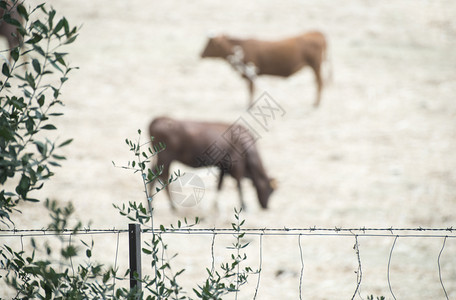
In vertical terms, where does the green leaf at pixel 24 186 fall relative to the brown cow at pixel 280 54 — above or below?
above

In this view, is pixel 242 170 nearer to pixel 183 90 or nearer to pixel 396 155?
pixel 396 155

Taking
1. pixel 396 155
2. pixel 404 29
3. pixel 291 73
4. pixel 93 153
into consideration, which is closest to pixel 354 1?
pixel 404 29

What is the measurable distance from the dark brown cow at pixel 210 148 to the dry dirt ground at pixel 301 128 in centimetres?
49

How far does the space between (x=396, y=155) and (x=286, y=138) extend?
215 centimetres

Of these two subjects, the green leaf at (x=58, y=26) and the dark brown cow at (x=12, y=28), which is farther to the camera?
the dark brown cow at (x=12, y=28)

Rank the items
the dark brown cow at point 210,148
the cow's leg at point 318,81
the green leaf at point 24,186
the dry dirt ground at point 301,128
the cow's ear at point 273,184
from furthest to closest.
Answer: the cow's leg at point 318,81 < the cow's ear at point 273,184 < the dark brown cow at point 210,148 < the dry dirt ground at point 301,128 < the green leaf at point 24,186

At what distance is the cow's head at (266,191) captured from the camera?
33.2 ft

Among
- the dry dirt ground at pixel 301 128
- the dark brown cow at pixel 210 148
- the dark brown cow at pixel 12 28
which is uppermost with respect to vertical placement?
the dark brown cow at pixel 12 28

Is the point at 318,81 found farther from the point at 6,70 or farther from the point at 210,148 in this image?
the point at 6,70

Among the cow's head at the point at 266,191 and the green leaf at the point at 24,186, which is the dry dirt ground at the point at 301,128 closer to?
the cow's head at the point at 266,191

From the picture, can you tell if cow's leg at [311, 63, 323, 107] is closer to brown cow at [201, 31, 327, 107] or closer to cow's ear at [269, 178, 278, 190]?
brown cow at [201, 31, 327, 107]

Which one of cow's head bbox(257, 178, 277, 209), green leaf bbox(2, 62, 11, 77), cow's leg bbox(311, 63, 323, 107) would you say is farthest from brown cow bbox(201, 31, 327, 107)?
green leaf bbox(2, 62, 11, 77)

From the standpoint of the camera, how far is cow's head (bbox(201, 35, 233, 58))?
1579 cm

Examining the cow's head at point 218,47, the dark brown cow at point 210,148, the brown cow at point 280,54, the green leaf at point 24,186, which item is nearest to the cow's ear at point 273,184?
the dark brown cow at point 210,148
